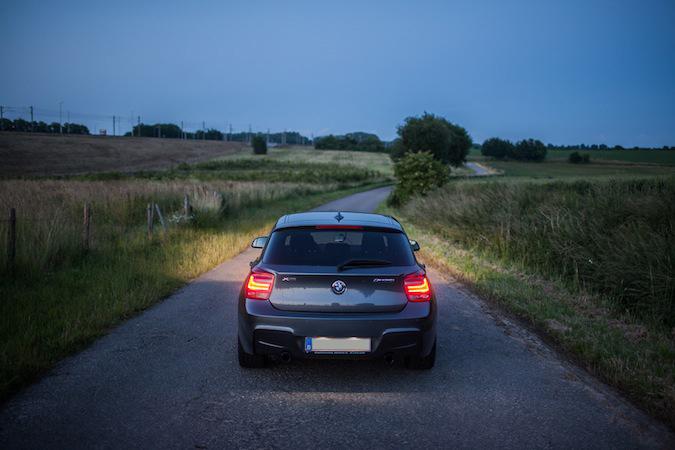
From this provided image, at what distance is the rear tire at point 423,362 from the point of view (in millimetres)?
4637

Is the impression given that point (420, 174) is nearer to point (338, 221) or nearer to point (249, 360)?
point (338, 221)

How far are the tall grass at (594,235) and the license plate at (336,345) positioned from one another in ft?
14.3

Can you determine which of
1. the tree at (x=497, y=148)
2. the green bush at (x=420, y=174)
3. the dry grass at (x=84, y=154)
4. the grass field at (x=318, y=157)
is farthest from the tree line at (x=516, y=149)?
the green bush at (x=420, y=174)

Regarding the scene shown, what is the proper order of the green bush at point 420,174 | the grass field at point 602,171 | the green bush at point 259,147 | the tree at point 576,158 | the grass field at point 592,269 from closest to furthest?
1. the grass field at point 592,269
2. the grass field at point 602,171
3. the green bush at point 420,174
4. the tree at point 576,158
5. the green bush at point 259,147

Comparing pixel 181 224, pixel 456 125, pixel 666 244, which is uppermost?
pixel 456 125

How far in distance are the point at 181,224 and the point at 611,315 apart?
12139 millimetres

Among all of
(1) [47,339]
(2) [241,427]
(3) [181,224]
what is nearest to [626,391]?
(2) [241,427]

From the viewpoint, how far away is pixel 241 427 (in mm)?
3570

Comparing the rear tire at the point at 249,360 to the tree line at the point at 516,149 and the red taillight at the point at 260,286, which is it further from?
the tree line at the point at 516,149

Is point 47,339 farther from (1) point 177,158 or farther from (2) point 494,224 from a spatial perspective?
(1) point 177,158

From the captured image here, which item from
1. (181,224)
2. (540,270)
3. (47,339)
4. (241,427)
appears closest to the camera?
(241,427)

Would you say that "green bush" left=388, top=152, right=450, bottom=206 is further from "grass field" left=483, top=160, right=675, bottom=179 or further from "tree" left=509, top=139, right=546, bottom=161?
"tree" left=509, top=139, right=546, bottom=161

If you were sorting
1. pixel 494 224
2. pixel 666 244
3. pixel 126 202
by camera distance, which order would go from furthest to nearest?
pixel 126 202 < pixel 494 224 < pixel 666 244

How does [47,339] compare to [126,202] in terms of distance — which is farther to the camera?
[126,202]
